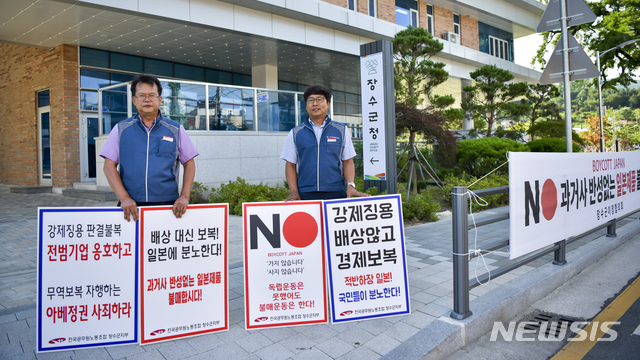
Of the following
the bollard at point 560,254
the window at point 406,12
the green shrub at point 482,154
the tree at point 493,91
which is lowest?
the bollard at point 560,254

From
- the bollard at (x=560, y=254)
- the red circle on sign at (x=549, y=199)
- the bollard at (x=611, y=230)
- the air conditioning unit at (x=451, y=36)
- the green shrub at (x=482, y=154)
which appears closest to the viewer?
the red circle on sign at (x=549, y=199)

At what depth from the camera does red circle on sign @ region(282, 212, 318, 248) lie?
338 cm

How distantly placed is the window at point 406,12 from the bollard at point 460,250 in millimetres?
18257

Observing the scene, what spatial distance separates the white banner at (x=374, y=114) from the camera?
7.59m

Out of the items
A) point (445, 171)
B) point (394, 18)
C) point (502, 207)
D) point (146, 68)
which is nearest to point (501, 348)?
point (502, 207)

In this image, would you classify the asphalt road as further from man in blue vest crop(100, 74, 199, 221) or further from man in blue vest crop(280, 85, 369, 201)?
man in blue vest crop(100, 74, 199, 221)

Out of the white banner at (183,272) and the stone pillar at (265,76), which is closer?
the white banner at (183,272)

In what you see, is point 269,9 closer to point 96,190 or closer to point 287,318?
point 96,190

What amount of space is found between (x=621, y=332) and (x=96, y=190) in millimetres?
12652

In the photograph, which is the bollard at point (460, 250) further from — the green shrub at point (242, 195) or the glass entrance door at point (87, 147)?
the glass entrance door at point (87, 147)

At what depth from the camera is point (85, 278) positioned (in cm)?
296

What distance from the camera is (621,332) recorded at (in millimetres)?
3357

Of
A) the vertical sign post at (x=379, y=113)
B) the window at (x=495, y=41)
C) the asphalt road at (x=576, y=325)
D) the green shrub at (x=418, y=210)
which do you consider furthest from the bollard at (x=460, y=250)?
the window at (x=495, y=41)

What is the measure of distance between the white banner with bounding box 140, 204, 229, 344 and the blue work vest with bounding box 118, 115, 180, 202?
247 mm
